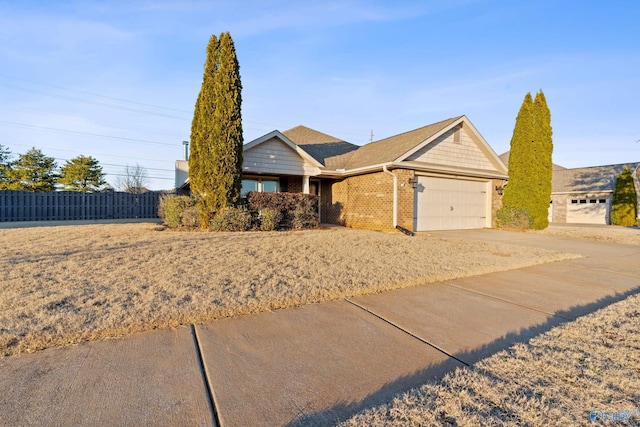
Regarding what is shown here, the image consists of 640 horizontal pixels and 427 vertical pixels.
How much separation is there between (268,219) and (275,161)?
3268 mm

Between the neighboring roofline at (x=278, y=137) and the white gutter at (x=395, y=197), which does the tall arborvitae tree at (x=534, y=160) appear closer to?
the white gutter at (x=395, y=197)

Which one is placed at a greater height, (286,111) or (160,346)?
(286,111)

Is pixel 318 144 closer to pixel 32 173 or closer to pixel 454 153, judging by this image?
pixel 454 153

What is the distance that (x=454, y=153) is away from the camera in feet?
41.7

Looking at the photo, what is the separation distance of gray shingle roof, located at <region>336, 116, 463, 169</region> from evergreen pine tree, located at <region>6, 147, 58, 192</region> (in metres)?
26.8

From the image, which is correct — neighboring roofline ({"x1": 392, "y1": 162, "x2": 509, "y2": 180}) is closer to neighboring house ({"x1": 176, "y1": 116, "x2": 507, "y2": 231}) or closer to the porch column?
neighboring house ({"x1": 176, "y1": 116, "x2": 507, "y2": 231})

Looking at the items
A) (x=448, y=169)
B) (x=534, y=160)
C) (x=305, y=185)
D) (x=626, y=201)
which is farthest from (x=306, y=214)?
(x=626, y=201)

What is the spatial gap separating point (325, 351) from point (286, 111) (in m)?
21.2

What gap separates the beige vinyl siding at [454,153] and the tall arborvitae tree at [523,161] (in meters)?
1.21

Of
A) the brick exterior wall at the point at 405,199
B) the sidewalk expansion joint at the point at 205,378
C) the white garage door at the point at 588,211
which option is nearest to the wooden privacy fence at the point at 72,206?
the brick exterior wall at the point at 405,199

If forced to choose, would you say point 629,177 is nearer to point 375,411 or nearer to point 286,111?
point 286,111

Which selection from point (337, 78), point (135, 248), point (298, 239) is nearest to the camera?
point (135, 248)

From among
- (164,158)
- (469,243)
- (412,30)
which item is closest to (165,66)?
(412,30)

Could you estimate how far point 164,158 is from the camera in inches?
1398
